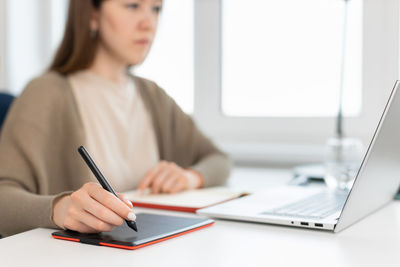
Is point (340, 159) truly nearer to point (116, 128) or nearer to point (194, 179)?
point (194, 179)

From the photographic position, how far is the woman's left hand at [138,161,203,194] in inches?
42.5

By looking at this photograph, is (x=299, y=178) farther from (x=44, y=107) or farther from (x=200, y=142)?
(x=44, y=107)

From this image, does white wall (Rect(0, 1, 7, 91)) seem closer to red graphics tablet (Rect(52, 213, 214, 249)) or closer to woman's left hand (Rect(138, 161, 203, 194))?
woman's left hand (Rect(138, 161, 203, 194))

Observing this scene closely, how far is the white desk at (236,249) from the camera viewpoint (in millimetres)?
585

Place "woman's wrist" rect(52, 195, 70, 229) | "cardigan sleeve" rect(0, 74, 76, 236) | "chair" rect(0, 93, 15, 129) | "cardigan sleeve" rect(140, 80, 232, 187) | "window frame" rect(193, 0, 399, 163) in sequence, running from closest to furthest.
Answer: "woman's wrist" rect(52, 195, 70, 229)
"cardigan sleeve" rect(0, 74, 76, 236)
"chair" rect(0, 93, 15, 129)
"cardigan sleeve" rect(140, 80, 232, 187)
"window frame" rect(193, 0, 399, 163)

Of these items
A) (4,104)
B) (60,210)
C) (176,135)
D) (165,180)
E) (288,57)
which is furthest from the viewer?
(288,57)

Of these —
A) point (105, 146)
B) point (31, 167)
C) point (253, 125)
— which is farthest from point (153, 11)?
point (253, 125)

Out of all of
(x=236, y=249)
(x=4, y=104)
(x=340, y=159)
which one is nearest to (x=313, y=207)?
(x=236, y=249)

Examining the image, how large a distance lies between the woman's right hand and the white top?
0.62 m

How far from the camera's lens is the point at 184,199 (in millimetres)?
978

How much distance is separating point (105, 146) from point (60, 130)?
167mm

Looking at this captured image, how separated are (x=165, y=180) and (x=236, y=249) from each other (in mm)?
478

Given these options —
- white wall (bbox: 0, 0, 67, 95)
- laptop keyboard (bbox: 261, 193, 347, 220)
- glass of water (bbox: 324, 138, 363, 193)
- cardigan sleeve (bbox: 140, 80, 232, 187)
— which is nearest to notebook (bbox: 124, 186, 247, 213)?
laptop keyboard (bbox: 261, 193, 347, 220)

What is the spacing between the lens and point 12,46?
2.02 meters
